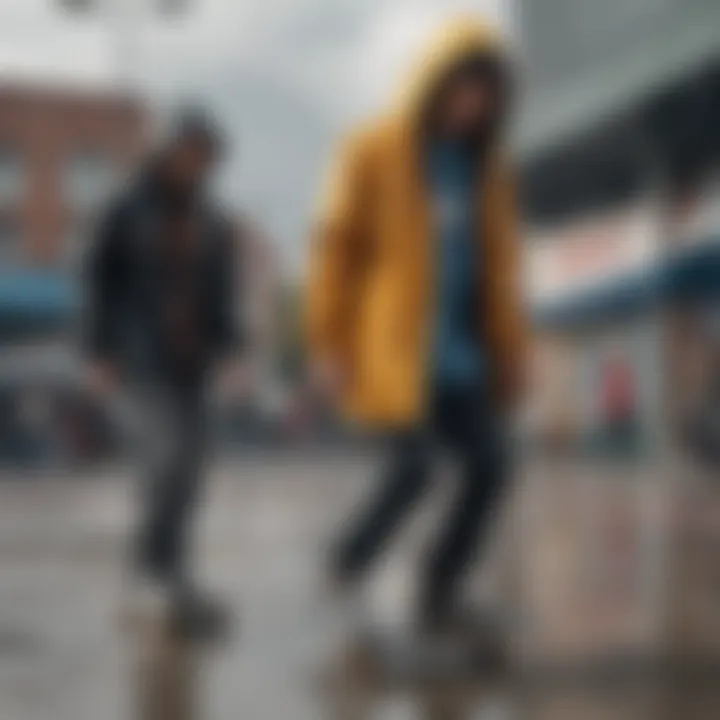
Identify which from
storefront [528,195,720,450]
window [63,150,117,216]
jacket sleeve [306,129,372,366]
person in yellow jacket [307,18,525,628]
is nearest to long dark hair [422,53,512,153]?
person in yellow jacket [307,18,525,628]

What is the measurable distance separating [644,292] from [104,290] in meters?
1.60

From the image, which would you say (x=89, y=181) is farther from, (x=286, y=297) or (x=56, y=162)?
(x=286, y=297)

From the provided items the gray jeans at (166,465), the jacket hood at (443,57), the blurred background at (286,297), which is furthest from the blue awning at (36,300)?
the jacket hood at (443,57)

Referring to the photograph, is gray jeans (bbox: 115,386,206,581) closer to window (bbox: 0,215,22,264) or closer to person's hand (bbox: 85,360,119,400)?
person's hand (bbox: 85,360,119,400)

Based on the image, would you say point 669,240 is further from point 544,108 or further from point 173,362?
point 173,362

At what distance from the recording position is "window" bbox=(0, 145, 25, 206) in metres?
3.45

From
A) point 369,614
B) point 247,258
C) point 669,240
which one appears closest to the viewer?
point 247,258

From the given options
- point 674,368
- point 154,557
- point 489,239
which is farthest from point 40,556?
point 674,368

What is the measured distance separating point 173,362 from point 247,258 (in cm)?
28

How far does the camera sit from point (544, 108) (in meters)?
4.03

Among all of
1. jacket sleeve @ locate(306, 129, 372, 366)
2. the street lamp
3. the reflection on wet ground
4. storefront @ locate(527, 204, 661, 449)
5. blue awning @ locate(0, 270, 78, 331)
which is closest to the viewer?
blue awning @ locate(0, 270, 78, 331)

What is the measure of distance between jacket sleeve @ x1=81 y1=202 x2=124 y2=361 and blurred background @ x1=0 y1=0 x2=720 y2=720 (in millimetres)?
31

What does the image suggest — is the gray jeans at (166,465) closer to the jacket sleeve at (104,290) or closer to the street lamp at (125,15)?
the jacket sleeve at (104,290)

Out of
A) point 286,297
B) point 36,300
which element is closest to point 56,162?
point 36,300
